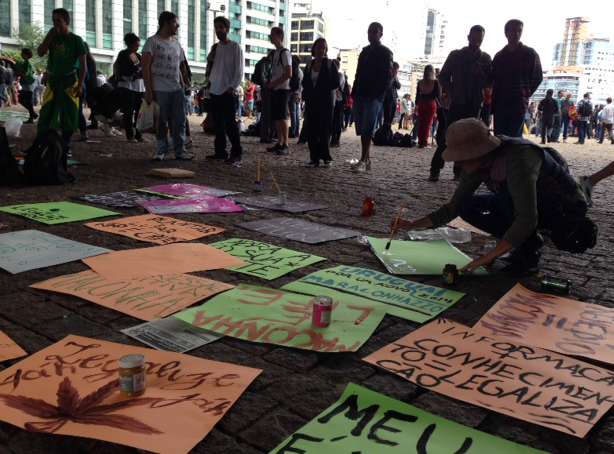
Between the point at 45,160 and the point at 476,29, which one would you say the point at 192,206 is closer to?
the point at 45,160

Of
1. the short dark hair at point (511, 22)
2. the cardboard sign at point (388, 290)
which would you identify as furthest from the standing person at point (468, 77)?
the cardboard sign at point (388, 290)

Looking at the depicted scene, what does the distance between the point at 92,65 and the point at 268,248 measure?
6.03m

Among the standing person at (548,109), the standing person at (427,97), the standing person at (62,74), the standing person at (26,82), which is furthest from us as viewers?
the standing person at (548,109)

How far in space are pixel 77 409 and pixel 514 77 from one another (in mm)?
5566

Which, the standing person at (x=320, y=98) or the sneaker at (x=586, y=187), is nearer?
the sneaker at (x=586, y=187)

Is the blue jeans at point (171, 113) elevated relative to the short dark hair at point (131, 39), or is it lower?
lower

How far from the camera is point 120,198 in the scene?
4965 millimetres

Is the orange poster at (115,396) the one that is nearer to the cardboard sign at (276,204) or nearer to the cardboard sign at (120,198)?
the cardboard sign at (120,198)

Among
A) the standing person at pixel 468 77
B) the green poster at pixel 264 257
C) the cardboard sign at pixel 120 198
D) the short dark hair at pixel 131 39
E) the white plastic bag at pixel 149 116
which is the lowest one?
the green poster at pixel 264 257

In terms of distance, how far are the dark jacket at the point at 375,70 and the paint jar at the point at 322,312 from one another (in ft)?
17.0

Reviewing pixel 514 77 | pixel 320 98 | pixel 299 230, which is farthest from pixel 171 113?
pixel 514 77

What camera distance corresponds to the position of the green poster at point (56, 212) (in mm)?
4086

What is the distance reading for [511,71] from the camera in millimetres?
6004

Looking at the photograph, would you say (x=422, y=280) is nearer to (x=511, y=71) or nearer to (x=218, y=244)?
(x=218, y=244)
